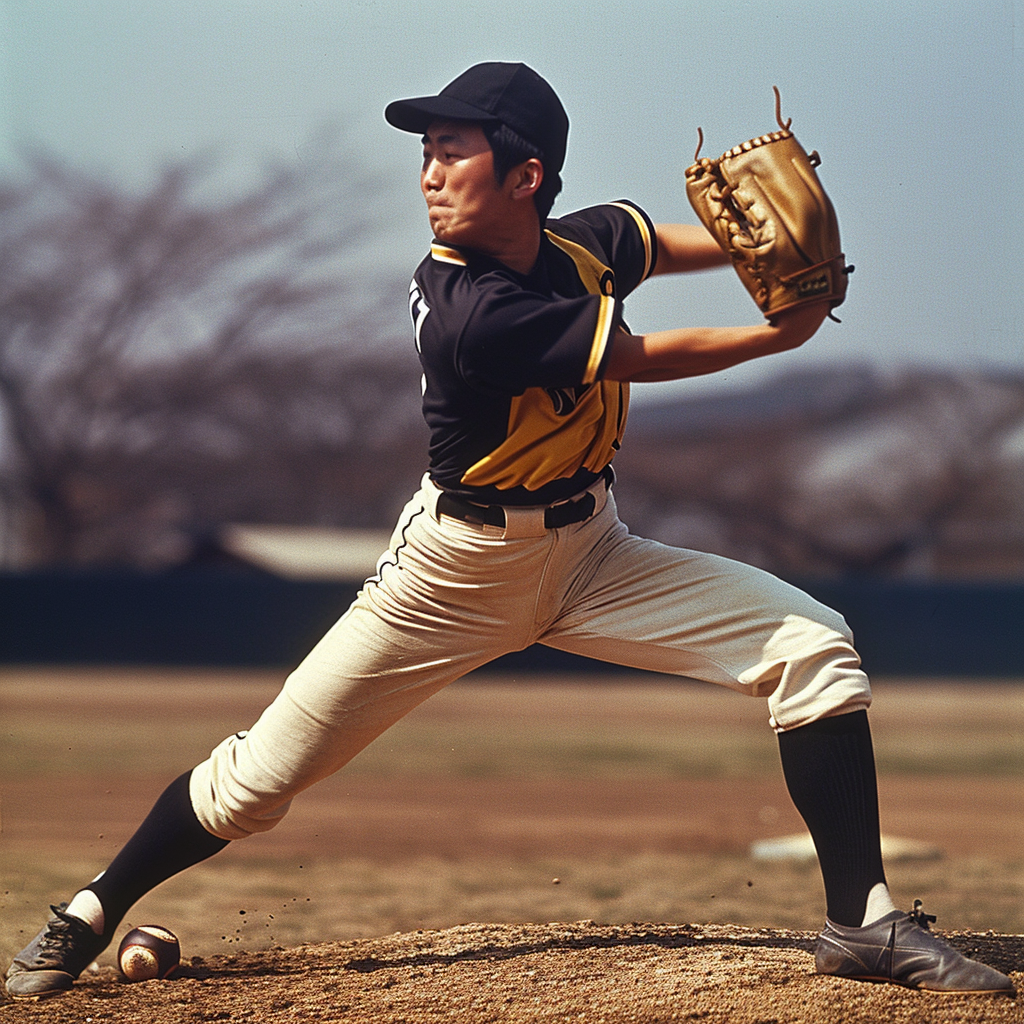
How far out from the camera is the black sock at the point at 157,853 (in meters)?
2.48

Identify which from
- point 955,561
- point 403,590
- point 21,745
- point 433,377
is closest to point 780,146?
point 433,377

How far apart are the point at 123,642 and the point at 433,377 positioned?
1110 cm

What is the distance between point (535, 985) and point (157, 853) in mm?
792

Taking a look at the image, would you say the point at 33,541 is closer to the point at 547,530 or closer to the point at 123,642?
the point at 123,642

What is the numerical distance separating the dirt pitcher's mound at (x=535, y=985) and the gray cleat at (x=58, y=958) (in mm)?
44

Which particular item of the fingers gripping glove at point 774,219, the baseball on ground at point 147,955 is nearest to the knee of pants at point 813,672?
the fingers gripping glove at point 774,219

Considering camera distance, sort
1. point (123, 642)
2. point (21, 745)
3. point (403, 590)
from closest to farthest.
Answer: point (403, 590) < point (21, 745) < point (123, 642)

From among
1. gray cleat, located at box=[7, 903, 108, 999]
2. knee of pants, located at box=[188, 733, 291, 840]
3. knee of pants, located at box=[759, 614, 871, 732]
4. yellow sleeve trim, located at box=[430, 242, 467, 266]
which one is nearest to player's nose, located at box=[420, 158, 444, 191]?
yellow sleeve trim, located at box=[430, 242, 467, 266]

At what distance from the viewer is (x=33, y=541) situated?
16312 millimetres

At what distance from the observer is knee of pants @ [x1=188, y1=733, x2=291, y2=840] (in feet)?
7.81

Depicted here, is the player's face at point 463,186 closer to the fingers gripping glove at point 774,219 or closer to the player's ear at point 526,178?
the player's ear at point 526,178

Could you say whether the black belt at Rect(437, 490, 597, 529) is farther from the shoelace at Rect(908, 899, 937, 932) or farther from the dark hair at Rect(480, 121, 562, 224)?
the shoelace at Rect(908, 899, 937, 932)

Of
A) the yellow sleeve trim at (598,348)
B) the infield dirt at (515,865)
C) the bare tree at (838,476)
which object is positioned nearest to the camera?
the yellow sleeve trim at (598,348)

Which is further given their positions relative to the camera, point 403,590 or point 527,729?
point 527,729
